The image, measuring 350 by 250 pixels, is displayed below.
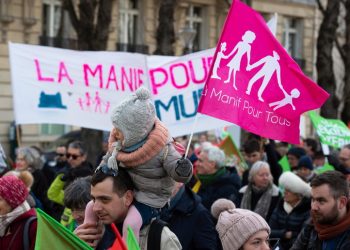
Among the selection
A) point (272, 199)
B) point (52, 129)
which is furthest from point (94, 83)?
point (52, 129)

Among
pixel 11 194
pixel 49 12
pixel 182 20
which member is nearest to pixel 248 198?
pixel 11 194

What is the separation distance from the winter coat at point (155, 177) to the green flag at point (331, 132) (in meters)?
7.41

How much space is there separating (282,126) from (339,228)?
Answer: 2.67 feet

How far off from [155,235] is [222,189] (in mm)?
4265

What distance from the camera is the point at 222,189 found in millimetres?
7879

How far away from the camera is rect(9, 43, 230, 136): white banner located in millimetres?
9133

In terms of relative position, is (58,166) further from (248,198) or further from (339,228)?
(339,228)

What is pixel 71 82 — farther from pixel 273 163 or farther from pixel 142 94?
pixel 142 94

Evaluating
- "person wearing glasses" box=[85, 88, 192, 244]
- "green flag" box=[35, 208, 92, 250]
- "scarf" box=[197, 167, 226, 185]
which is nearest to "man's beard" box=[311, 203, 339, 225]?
"person wearing glasses" box=[85, 88, 192, 244]

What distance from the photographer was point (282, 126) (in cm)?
521

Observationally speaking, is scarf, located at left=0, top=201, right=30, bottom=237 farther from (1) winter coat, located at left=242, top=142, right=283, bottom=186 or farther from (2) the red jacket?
(1) winter coat, located at left=242, top=142, right=283, bottom=186

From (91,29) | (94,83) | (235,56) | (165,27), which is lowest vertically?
(94,83)

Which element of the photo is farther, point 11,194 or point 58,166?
point 58,166

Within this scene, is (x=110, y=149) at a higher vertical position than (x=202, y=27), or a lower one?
lower
